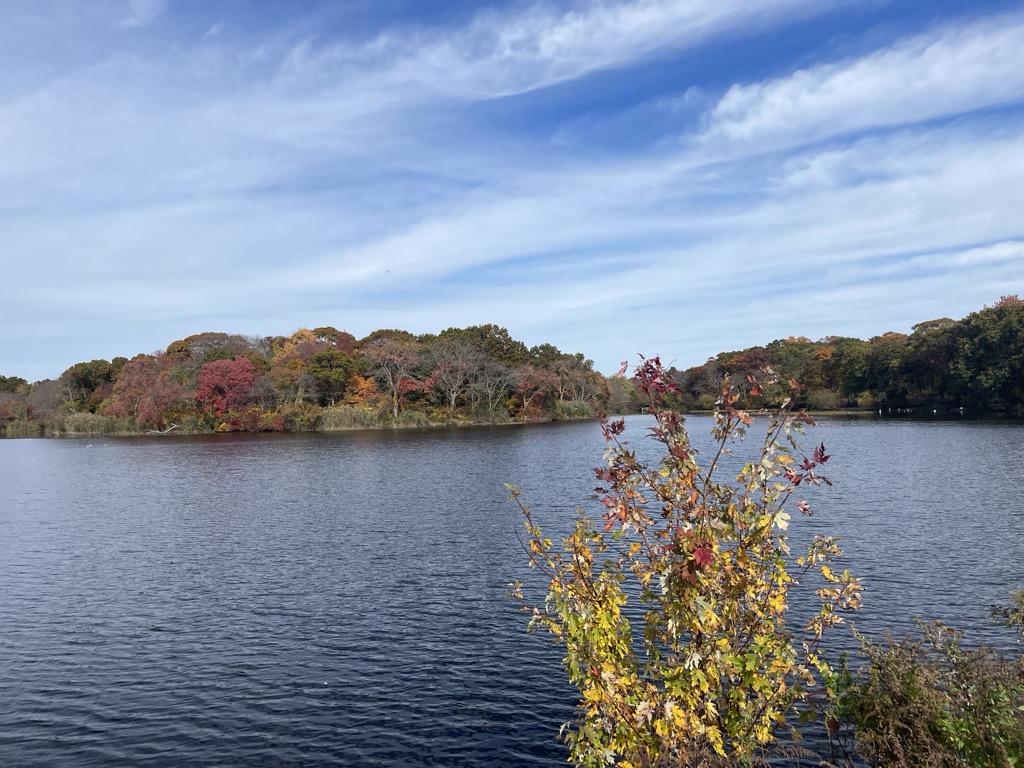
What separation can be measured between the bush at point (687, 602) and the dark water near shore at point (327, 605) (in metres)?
4.68

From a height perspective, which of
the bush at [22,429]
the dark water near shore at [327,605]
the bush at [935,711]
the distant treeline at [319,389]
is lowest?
the dark water near shore at [327,605]

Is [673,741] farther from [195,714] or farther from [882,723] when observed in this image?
[195,714]

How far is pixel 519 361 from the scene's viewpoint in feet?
339

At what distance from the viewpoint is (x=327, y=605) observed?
18.0m

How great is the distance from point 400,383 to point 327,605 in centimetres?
7493

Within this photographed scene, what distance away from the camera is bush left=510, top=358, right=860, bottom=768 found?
612 centimetres

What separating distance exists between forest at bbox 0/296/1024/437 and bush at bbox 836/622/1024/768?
72146 mm

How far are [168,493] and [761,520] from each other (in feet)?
129

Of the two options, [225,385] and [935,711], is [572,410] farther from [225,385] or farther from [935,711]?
[935,711]

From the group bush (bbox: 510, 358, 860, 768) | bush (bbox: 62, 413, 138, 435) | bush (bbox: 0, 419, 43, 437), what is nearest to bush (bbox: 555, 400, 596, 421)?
bush (bbox: 62, 413, 138, 435)

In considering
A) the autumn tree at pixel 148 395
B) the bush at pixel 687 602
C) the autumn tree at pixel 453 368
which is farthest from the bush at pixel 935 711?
the autumn tree at pixel 148 395

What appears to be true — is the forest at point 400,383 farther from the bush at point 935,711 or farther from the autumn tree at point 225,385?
the bush at point 935,711

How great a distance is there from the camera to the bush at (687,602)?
20.1 feet

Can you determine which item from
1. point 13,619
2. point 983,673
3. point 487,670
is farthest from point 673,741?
point 13,619
